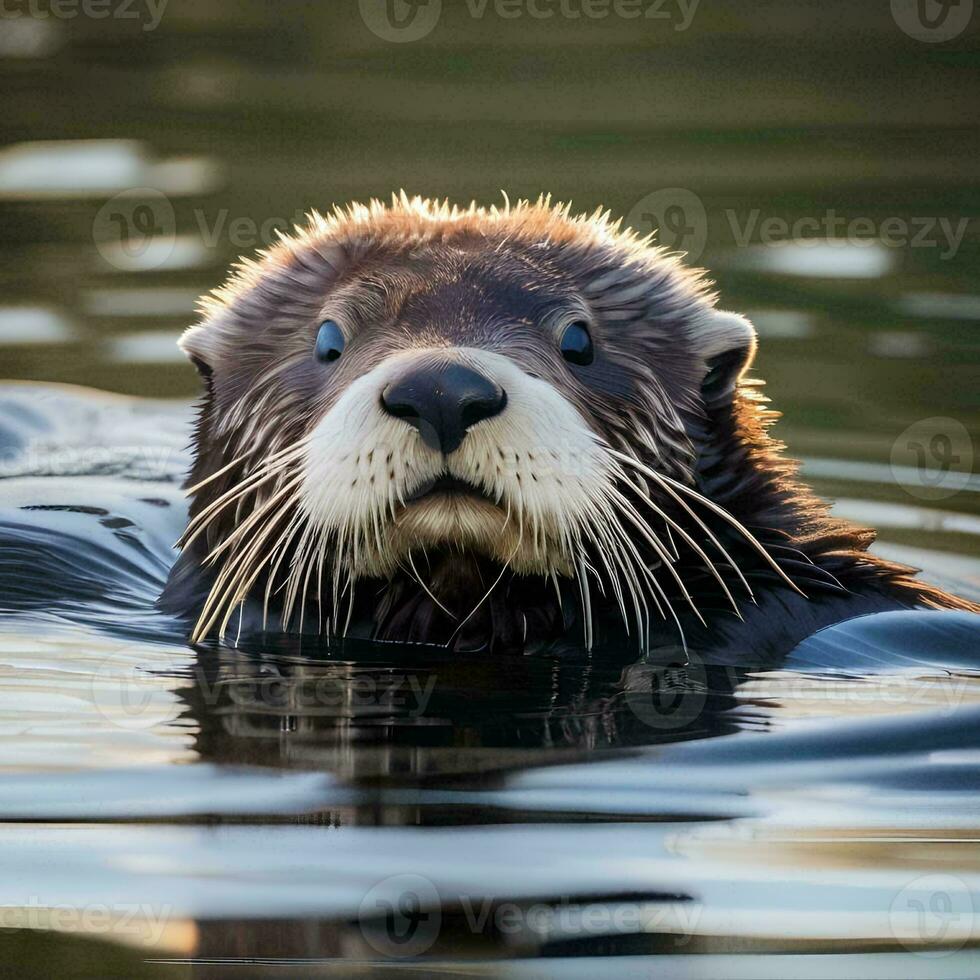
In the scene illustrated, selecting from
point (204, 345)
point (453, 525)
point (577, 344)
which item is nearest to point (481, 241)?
point (577, 344)

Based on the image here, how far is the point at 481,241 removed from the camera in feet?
16.4

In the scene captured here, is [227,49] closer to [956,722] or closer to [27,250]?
[27,250]

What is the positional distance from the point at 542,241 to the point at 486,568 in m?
0.98

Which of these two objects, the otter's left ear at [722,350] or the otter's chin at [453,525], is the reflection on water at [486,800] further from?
the otter's left ear at [722,350]

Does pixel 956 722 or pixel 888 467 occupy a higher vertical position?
pixel 888 467

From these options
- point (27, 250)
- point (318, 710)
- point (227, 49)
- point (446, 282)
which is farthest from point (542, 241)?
point (227, 49)

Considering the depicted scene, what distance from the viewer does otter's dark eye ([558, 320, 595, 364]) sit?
4836mm

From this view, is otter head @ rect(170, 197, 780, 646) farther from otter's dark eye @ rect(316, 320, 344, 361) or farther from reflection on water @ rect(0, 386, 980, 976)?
reflection on water @ rect(0, 386, 980, 976)

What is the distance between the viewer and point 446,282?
4777 millimetres

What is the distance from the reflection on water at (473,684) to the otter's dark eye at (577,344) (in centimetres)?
80

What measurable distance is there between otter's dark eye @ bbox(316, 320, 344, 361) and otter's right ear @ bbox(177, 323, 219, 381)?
512 mm

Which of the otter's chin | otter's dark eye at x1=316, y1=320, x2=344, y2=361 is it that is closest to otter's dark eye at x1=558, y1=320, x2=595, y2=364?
otter's dark eye at x1=316, y1=320, x2=344, y2=361

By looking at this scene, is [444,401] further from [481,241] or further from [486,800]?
[481,241]

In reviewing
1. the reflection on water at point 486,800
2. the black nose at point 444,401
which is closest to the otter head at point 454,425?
the black nose at point 444,401
